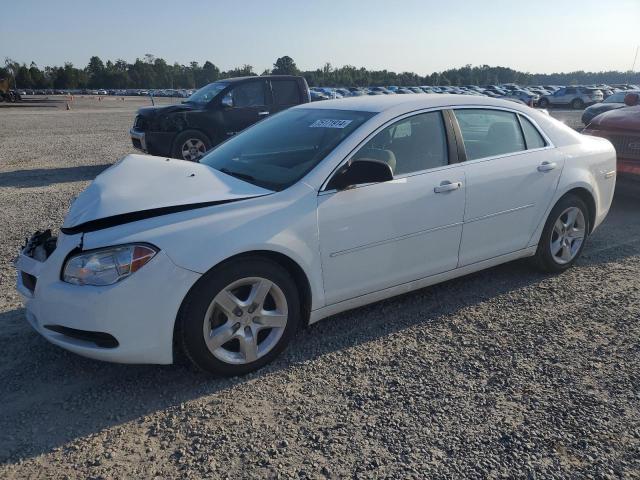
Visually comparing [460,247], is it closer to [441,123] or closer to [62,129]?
[441,123]

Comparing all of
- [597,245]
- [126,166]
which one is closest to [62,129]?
[126,166]

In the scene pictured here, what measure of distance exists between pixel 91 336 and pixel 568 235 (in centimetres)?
394

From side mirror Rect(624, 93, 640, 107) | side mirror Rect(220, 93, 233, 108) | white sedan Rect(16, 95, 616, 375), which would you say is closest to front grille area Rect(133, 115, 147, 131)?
side mirror Rect(220, 93, 233, 108)

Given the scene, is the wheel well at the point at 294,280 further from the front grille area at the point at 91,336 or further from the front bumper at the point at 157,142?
the front bumper at the point at 157,142

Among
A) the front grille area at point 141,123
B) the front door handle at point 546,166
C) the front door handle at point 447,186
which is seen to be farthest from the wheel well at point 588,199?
the front grille area at point 141,123

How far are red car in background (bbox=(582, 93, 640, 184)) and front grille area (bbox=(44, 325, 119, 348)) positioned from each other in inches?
261

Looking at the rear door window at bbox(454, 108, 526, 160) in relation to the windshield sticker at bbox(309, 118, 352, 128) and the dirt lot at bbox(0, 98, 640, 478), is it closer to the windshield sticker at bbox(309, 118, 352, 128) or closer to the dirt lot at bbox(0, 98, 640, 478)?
the windshield sticker at bbox(309, 118, 352, 128)

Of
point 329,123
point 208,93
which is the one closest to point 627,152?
point 329,123

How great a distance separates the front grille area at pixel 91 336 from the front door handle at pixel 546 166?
11.2 ft

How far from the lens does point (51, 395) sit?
9.62 feet

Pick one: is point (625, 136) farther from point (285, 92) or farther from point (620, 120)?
point (285, 92)

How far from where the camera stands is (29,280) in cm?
308

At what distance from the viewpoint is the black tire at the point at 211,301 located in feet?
9.36

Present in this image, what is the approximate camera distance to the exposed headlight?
8.93ft
